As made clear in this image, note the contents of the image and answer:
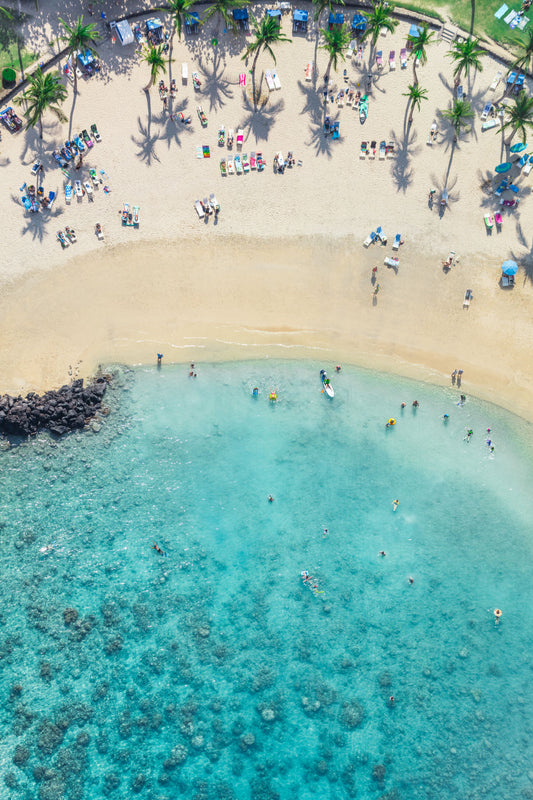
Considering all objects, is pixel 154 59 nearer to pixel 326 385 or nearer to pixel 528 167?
pixel 326 385

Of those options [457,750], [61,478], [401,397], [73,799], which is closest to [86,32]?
[61,478]

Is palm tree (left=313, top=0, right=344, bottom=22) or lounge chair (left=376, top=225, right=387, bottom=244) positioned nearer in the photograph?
palm tree (left=313, top=0, right=344, bottom=22)

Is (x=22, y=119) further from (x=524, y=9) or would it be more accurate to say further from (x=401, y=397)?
(x=524, y=9)

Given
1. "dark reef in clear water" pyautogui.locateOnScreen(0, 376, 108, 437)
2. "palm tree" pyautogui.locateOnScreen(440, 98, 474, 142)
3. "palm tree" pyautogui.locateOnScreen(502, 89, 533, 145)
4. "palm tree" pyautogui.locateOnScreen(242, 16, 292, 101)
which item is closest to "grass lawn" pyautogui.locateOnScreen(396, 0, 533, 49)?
"palm tree" pyautogui.locateOnScreen(502, 89, 533, 145)

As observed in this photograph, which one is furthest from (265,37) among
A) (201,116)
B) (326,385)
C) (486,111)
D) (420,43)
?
(326,385)

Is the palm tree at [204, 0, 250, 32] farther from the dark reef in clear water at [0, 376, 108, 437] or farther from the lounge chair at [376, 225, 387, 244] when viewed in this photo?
the dark reef in clear water at [0, 376, 108, 437]

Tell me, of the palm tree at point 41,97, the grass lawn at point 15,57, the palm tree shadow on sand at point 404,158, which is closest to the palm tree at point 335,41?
the palm tree shadow on sand at point 404,158

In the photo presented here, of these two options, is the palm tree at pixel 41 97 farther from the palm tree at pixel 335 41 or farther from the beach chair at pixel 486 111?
the beach chair at pixel 486 111
